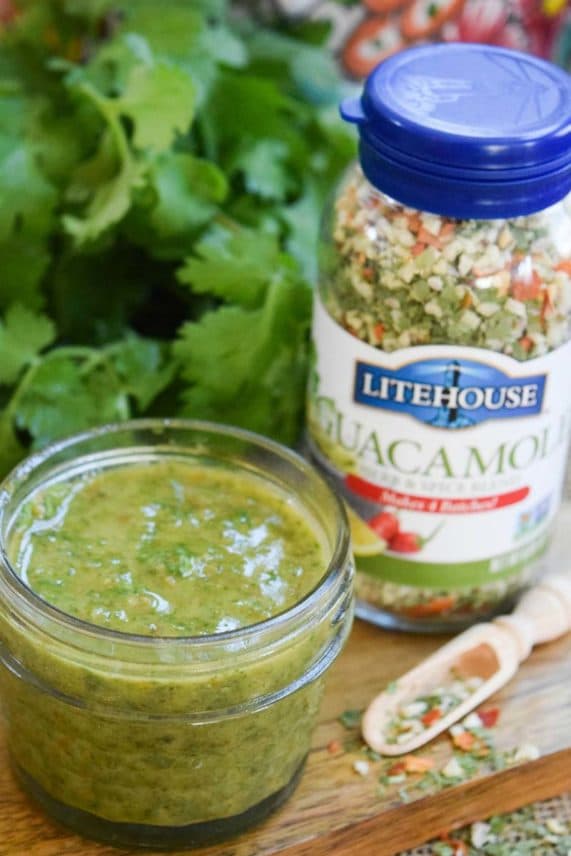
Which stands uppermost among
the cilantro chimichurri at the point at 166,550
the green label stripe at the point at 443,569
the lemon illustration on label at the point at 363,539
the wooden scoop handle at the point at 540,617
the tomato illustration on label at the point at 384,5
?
the tomato illustration on label at the point at 384,5

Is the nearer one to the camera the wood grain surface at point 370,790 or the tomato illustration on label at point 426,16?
the wood grain surface at point 370,790

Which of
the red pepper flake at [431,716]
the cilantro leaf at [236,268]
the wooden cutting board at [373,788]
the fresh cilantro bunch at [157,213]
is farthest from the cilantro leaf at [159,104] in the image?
the red pepper flake at [431,716]

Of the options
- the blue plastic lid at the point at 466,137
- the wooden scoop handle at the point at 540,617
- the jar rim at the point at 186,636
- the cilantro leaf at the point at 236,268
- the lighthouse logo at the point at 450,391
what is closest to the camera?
the jar rim at the point at 186,636

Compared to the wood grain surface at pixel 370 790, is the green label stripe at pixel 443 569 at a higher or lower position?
higher

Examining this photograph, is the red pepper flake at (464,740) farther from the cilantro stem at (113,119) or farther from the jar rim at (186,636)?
the cilantro stem at (113,119)

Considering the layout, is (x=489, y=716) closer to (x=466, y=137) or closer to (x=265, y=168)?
(x=466, y=137)

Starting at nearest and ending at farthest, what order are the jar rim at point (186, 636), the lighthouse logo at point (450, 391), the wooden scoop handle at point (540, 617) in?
the jar rim at point (186, 636) → the lighthouse logo at point (450, 391) → the wooden scoop handle at point (540, 617)

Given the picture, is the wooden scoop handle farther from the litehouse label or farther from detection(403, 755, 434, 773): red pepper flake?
detection(403, 755, 434, 773): red pepper flake
